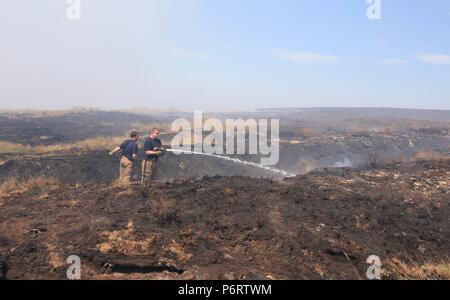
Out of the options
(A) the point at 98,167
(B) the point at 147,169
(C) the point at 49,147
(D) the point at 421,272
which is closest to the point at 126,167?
(B) the point at 147,169

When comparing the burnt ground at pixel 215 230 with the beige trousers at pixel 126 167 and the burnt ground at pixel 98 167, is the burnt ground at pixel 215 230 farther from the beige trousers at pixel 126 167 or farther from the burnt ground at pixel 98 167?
the burnt ground at pixel 98 167

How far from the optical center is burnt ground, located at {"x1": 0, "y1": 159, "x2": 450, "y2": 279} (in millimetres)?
3781

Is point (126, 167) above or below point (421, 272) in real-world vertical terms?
above

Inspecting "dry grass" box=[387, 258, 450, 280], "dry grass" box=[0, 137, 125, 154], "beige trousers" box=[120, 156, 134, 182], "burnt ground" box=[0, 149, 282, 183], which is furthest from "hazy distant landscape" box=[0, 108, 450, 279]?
"dry grass" box=[0, 137, 125, 154]

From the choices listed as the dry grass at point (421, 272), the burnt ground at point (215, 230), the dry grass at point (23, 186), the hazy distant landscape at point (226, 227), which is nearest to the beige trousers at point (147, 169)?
the hazy distant landscape at point (226, 227)

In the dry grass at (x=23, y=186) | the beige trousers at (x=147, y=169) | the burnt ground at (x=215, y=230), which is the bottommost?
the burnt ground at (x=215, y=230)

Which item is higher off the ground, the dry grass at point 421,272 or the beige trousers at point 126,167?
the beige trousers at point 126,167

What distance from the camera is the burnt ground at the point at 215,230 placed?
3.78 m

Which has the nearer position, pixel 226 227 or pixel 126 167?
pixel 226 227

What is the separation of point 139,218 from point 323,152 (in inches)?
682

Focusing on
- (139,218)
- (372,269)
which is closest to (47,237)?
(139,218)

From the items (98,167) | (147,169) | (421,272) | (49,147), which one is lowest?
(421,272)

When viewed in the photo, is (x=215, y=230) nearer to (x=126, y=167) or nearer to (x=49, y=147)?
(x=126, y=167)

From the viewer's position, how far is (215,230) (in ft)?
16.4
